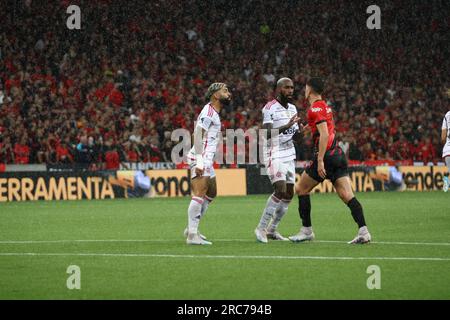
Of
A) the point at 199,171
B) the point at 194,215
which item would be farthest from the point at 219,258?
the point at 199,171

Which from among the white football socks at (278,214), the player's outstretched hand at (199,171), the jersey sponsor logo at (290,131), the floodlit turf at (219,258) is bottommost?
the floodlit turf at (219,258)

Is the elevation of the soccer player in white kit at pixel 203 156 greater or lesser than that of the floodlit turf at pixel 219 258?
greater

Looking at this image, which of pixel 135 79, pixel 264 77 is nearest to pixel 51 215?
pixel 135 79

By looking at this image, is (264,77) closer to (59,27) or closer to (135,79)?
(135,79)

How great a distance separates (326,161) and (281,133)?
54.3 inches

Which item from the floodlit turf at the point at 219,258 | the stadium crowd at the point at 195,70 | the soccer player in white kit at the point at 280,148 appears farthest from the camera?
the stadium crowd at the point at 195,70

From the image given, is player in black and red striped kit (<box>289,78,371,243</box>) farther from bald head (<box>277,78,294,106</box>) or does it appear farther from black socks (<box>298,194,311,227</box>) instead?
bald head (<box>277,78,294,106</box>)

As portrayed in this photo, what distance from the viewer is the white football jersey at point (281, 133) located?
1575 cm

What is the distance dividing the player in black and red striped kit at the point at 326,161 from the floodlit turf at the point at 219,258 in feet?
1.82

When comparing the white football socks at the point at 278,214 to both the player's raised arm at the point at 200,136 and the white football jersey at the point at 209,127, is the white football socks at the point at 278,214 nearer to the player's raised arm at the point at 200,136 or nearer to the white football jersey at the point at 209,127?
the white football jersey at the point at 209,127

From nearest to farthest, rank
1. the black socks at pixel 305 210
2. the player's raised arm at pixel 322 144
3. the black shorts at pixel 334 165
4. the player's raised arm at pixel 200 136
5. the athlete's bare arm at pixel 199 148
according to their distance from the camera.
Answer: the player's raised arm at pixel 322 144 < the black shorts at pixel 334 165 < the athlete's bare arm at pixel 199 148 < the player's raised arm at pixel 200 136 < the black socks at pixel 305 210

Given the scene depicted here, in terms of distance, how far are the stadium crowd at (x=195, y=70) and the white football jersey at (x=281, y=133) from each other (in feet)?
54.8

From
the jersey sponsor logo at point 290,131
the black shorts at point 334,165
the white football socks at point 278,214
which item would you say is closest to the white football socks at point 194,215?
the white football socks at point 278,214

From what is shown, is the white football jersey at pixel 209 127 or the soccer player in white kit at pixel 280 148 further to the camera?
the soccer player in white kit at pixel 280 148
